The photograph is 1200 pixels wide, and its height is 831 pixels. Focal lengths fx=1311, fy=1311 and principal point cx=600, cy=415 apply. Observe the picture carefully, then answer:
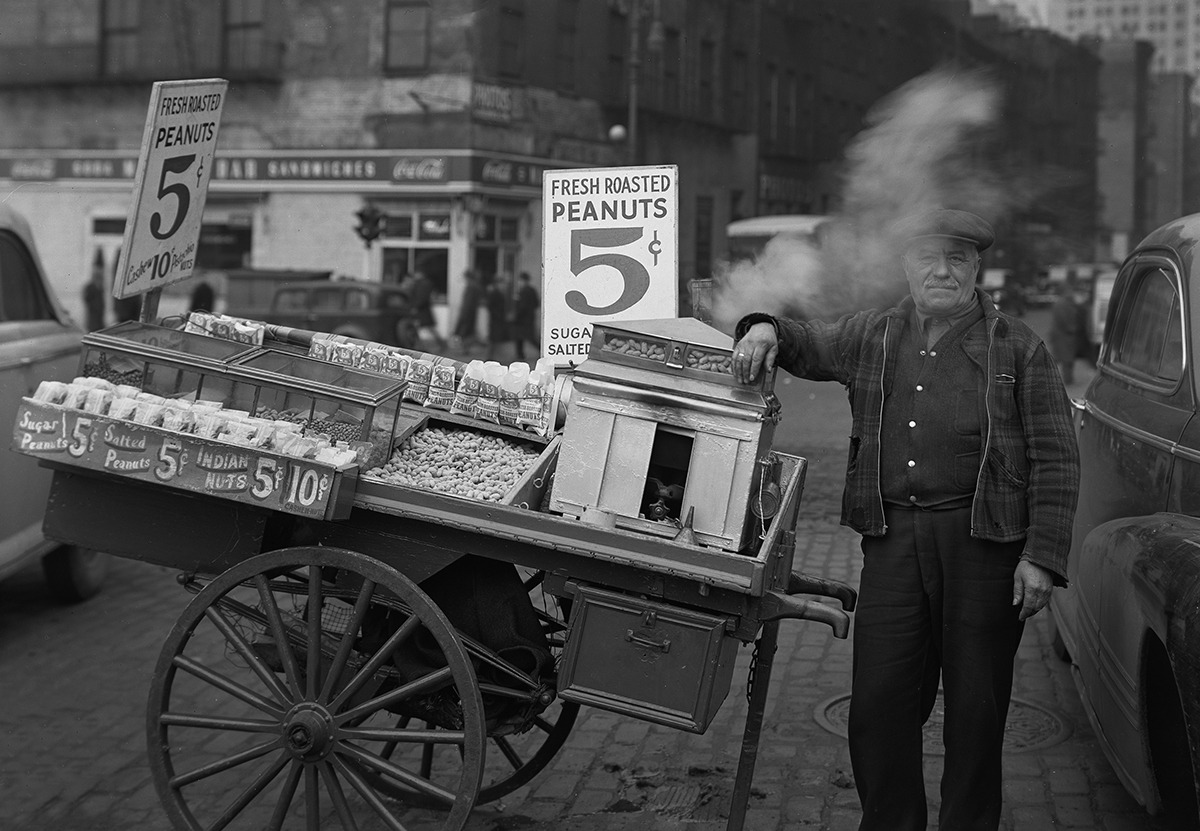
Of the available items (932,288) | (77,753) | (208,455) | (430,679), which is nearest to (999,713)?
(932,288)

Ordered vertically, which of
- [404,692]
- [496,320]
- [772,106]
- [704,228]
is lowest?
[404,692]

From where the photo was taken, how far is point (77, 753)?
17.9 ft

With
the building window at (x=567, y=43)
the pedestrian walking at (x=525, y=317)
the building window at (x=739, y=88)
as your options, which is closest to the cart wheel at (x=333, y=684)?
the pedestrian walking at (x=525, y=317)

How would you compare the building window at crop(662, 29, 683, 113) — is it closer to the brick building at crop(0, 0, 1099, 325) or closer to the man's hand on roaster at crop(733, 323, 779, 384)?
the brick building at crop(0, 0, 1099, 325)

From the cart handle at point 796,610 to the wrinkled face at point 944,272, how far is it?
0.95 m

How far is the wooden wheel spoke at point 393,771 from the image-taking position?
12.6 ft

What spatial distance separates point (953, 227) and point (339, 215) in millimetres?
30161

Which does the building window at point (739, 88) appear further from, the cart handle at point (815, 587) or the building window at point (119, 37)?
the cart handle at point (815, 587)

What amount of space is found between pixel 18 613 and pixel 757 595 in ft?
18.9

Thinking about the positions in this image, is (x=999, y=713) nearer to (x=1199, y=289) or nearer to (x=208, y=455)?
(x=1199, y=289)

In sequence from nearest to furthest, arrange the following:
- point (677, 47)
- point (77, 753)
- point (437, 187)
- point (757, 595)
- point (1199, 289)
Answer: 1. point (757, 595)
2. point (1199, 289)
3. point (77, 753)
4. point (437, 187)
5. point (677, 47)

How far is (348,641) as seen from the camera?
384 cm

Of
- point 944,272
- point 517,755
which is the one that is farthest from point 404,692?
point 944,272

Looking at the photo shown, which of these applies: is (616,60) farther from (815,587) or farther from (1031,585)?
(1031,585)
